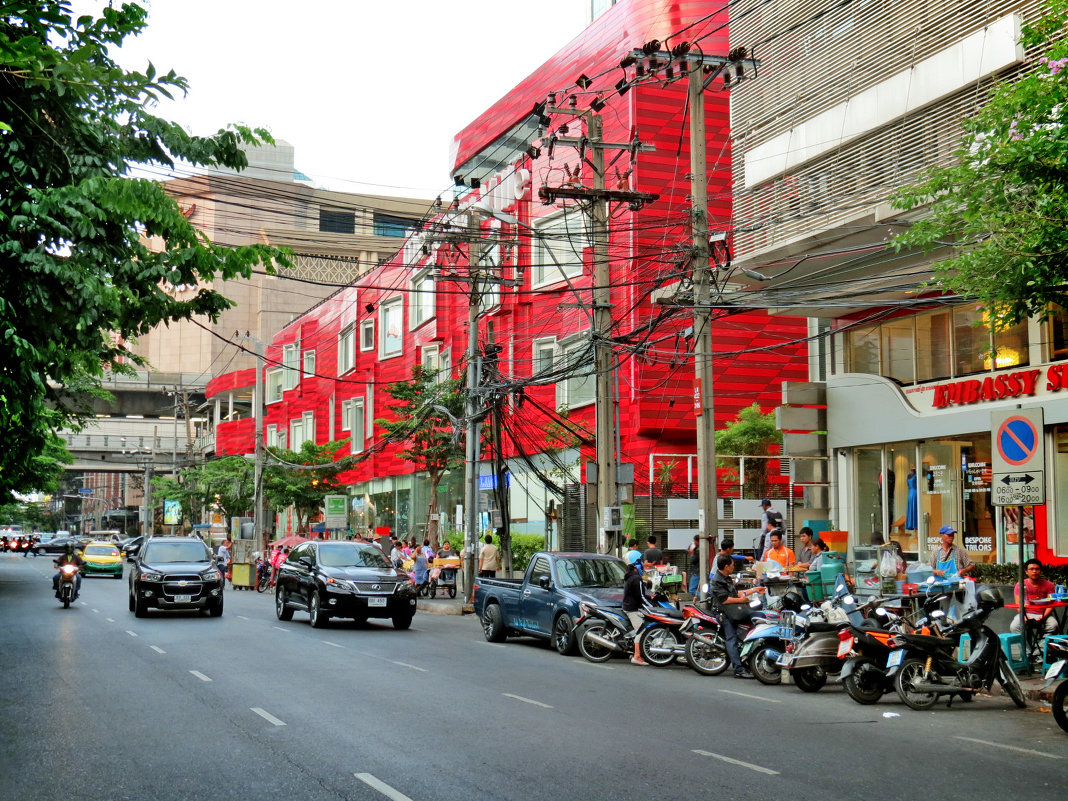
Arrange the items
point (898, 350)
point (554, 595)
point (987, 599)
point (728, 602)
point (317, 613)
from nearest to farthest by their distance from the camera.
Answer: point (987, 599) → point (728, 602) → point (554, 595) → point (317, 613) → point (898, 350)

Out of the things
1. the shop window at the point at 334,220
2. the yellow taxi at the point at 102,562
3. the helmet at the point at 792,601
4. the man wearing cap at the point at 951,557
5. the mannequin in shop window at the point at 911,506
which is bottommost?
the yellow taxi at the point at 102,562

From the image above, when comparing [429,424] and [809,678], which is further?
[429,424]

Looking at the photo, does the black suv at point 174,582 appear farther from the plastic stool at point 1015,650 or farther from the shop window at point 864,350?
the plastic stool at point 1015,650

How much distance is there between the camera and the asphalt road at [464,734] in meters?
8.54

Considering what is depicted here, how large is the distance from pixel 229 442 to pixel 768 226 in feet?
186

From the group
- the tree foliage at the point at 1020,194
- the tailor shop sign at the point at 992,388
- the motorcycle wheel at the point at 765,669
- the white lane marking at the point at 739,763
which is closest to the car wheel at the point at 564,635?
the motorcycle wheel at the point at 765,669

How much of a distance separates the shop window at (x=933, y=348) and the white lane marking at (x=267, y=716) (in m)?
17.1

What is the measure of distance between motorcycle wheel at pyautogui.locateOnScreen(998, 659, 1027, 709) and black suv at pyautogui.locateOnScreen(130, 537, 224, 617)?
1745 cm

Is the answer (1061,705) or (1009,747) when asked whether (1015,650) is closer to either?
(1061,705)

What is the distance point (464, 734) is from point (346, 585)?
13.0 meters

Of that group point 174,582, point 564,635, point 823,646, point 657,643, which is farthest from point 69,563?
point 823,646

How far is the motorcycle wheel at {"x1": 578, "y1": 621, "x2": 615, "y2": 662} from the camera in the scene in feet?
60.3

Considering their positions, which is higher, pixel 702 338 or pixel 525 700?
pixel 702 338

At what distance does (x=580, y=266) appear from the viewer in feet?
120
